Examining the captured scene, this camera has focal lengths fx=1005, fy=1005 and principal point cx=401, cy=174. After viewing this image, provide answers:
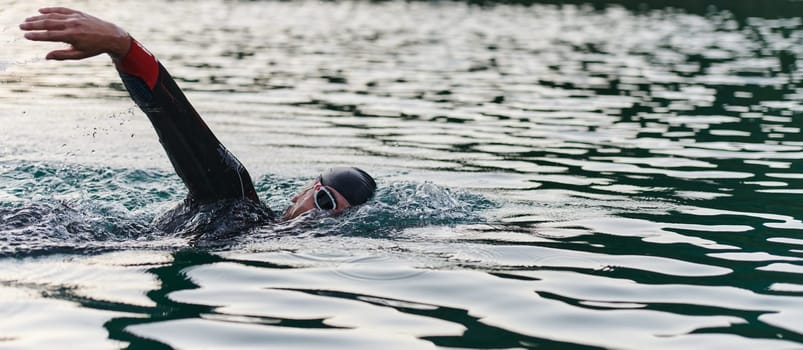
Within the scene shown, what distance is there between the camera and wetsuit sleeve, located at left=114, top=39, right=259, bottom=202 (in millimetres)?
6582

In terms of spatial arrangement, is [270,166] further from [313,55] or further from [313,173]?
[313,55]

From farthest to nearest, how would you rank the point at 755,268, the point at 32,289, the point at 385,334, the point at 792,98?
1. the point at 792,98
2. the point at 755,268
3. the point at 32,289
4. the point at 385,334

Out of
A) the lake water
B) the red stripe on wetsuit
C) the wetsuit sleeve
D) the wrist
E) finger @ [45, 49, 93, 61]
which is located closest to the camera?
the lake water

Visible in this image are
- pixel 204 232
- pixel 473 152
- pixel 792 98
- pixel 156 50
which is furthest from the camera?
pixel 156 50

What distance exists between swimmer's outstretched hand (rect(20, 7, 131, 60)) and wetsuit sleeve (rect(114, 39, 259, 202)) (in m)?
0.31

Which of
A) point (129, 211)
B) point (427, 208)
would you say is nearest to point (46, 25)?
point (129, 211)

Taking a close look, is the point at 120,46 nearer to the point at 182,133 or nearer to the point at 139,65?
the point at 139,65

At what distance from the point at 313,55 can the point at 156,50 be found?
3.33 m

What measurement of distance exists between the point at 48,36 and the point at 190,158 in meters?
1.52

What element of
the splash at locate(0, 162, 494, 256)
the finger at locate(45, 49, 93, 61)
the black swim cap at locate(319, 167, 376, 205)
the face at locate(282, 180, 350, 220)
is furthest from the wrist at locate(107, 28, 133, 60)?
the black swim cap at locate(319, 167, 376, 205)

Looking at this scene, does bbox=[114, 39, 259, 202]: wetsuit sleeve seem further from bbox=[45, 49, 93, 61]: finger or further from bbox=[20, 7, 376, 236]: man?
bbox=[45, 49, 93, 61]: finger

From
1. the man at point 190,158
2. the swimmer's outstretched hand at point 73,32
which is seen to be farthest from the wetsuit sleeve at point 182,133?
the swimmer's outstretched hand at point 73,32

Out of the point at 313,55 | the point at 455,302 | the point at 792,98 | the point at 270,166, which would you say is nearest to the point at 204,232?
the point at 455,302

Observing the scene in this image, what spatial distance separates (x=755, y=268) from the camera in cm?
643
